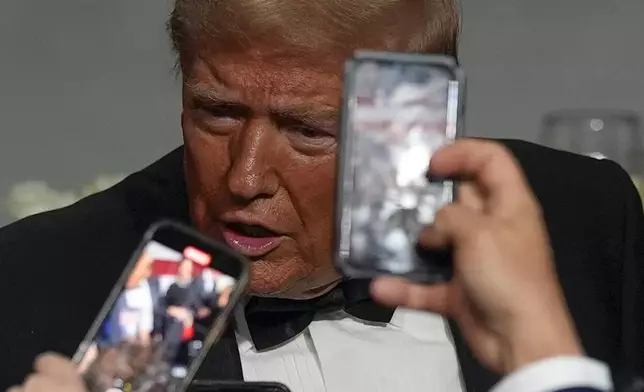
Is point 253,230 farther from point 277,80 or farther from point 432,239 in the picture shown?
point 432,239

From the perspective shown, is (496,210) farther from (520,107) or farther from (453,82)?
(520,107)

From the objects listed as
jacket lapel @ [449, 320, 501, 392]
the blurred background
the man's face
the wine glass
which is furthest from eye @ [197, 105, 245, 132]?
the wine glass

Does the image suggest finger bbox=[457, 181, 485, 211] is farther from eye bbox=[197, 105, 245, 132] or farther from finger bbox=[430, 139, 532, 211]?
eye bbox=[197, 105, 245, 132]

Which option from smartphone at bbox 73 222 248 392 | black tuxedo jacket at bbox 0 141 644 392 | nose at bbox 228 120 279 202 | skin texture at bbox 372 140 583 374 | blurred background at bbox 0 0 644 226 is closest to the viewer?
skin texture at bbox 372 140 583 374

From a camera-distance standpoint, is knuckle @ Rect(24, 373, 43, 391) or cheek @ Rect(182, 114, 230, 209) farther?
cheek @ Rect(182, 114, 230, 209)

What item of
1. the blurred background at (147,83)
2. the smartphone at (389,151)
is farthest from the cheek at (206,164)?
the blurred background at (147,83)

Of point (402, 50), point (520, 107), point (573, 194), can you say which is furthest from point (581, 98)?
point (402, 50)

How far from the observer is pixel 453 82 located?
0.59 meters

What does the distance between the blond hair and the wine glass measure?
483 mm

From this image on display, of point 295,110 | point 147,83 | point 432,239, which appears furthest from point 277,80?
point 147,83

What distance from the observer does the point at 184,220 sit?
95 cm

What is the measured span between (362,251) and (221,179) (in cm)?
25

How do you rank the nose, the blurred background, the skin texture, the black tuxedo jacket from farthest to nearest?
the blurred background < the black tuxedo jacket < the nose < the skin texture

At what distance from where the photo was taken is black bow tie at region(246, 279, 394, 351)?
884 millimetres
